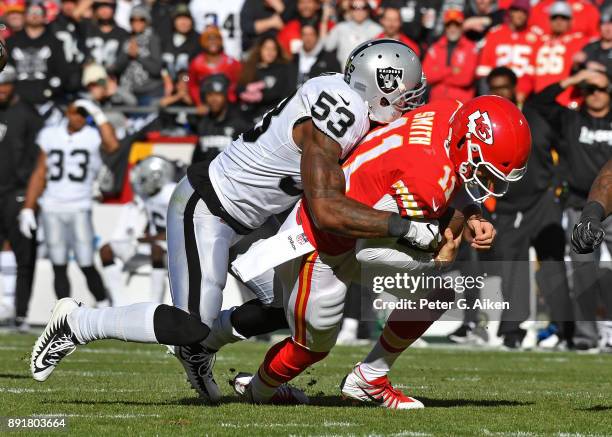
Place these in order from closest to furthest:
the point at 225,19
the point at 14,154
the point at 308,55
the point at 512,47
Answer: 1. the point at 14,154
2. the point at 512,47
3. the point at 308,55
4. the point at 225,19

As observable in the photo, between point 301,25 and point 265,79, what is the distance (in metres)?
1.07

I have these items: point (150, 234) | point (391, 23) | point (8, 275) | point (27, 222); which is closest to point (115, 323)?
point (150, 234)

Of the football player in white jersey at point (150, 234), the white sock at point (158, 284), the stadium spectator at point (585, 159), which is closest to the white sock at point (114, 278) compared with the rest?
the football player in white jersey at point (150, 234)

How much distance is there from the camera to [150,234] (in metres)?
11.5

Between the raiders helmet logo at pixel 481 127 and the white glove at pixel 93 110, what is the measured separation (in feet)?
23.3

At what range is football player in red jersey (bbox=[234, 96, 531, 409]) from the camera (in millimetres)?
5250

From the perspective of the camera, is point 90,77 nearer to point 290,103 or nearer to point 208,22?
point 208,22

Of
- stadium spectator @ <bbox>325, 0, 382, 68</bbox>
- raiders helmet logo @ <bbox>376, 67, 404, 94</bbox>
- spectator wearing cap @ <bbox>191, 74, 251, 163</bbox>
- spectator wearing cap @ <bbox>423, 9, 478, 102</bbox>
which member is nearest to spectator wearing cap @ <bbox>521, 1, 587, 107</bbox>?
spectator wearing cap @ <bbox>423, 9, 478, 102</bbox>

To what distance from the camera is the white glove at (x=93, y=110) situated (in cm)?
1182

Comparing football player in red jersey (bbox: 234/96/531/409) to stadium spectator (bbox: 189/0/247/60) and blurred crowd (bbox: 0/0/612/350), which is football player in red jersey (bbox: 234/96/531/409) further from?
stadium spectator (bbox: 189/0/247/60)

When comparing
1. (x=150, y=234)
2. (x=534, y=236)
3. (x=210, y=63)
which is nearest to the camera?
(x=534, y=236)

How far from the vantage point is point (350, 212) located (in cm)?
509

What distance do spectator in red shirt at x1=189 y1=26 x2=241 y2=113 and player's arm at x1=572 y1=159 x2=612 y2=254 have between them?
25.8ft

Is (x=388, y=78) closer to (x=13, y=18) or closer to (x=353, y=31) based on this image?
(x=353, y=31)
